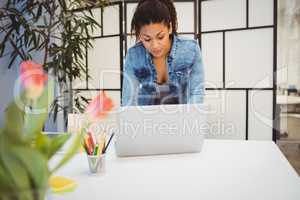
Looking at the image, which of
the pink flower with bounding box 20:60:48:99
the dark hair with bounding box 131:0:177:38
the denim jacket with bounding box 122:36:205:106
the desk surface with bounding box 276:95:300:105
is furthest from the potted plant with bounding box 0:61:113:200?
the desk surface with bounding box 276:95:300:105

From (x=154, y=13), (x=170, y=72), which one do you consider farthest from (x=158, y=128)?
(x=154, y=13)

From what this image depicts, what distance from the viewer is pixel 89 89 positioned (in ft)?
13.5

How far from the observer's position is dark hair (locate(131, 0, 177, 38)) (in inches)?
86.4

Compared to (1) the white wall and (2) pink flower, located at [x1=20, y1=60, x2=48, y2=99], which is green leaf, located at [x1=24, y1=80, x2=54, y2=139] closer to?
(2) pink flower, located at [x1=20, y1=60, x2=48, y2=99]

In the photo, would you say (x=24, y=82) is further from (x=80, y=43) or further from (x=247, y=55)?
(x=247, y=55)

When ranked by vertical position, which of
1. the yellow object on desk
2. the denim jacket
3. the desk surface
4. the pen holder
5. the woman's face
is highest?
the woman's face

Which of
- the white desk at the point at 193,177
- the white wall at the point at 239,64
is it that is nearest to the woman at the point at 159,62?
the white desk at the point at 193,177

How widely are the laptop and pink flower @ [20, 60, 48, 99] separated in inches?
32.9

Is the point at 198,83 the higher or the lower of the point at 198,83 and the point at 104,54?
the lower

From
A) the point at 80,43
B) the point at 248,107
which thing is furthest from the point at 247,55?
the point at 80,43

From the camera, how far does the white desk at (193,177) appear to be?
0.91m

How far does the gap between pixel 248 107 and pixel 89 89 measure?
201 centimetres

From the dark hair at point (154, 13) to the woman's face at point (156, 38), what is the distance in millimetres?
33

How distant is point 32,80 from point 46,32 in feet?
8.81
